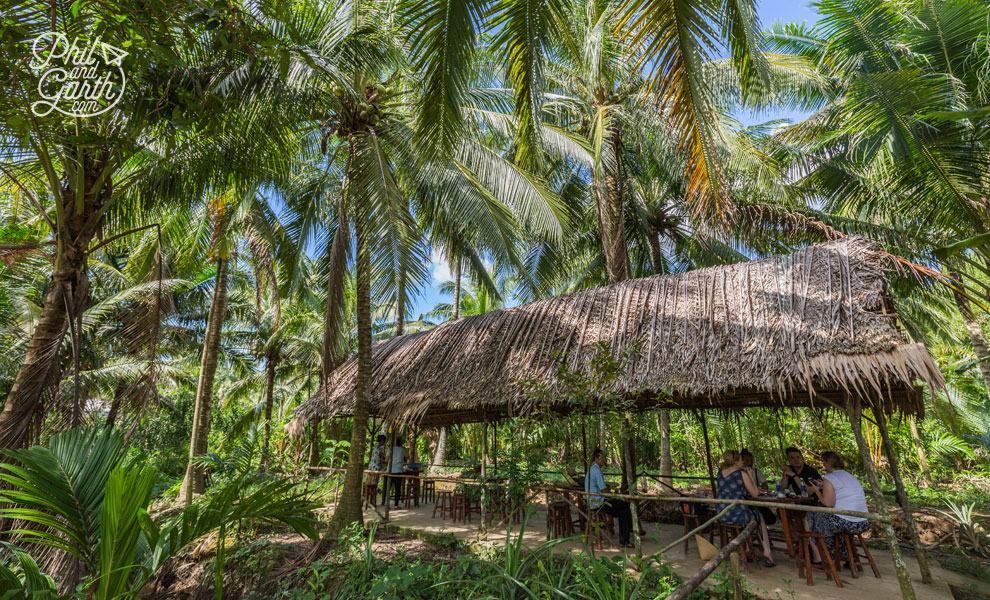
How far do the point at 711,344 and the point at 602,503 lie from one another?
2501mm

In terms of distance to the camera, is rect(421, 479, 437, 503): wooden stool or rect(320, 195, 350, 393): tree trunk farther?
rect(421, 479, 437, 503): wooden stool

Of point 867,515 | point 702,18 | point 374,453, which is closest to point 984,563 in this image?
point 867,515

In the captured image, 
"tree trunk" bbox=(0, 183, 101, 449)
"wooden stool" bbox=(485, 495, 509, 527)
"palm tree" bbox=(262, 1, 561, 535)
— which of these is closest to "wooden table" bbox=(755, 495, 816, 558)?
"wooden stool" bbox=(485, 495, 509, 527)

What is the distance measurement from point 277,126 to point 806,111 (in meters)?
13.8

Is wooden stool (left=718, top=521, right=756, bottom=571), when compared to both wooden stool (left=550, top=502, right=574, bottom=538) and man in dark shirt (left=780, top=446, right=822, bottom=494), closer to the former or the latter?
man in dark shirt (left=780, top=446, right=822, bottom=494)

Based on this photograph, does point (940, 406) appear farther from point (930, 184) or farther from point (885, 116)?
point (885, 116)

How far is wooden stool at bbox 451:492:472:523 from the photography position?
8422mm

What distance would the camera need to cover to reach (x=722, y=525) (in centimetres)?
568

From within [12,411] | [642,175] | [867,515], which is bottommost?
[867,515]

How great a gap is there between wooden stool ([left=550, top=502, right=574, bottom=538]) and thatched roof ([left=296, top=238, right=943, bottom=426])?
4.97 feet

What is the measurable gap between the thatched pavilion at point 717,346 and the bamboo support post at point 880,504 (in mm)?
17

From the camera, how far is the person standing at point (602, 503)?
6.23 metres

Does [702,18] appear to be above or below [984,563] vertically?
above

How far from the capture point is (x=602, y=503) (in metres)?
6.04
